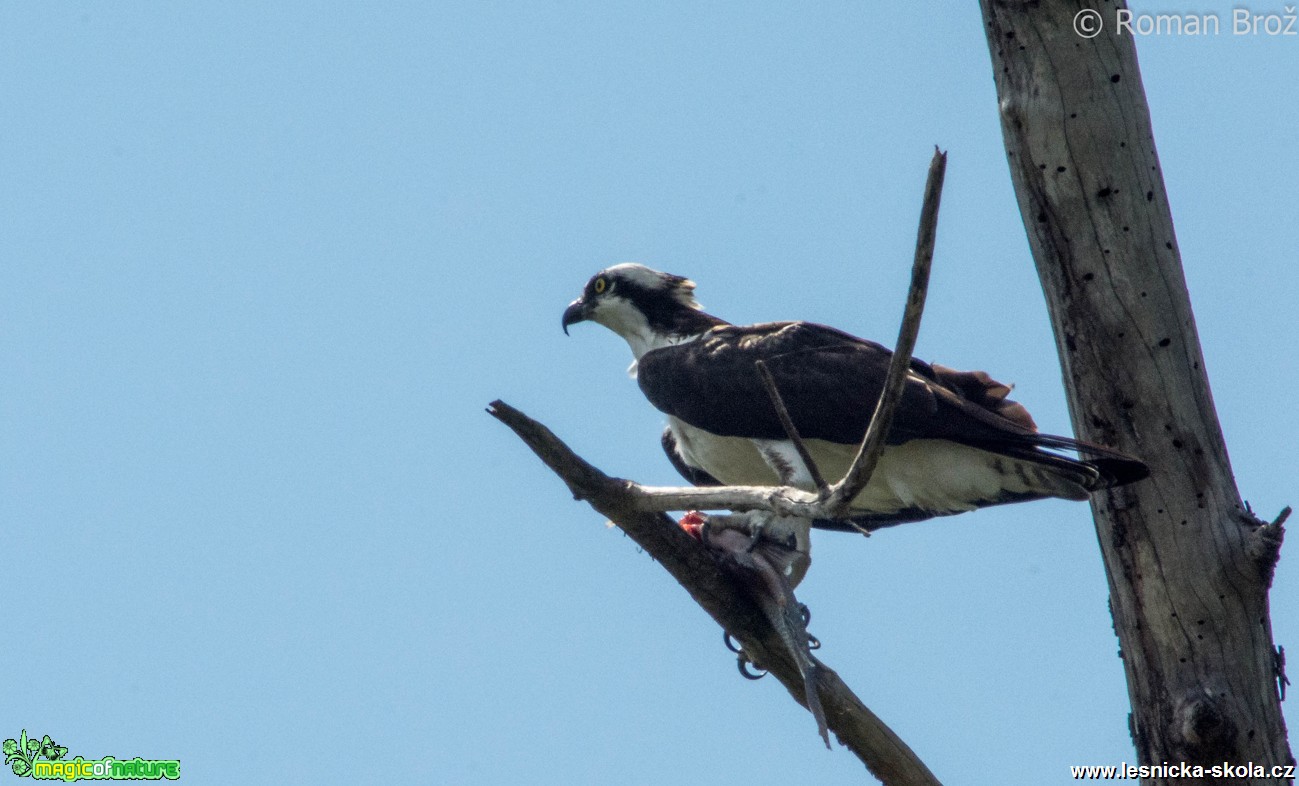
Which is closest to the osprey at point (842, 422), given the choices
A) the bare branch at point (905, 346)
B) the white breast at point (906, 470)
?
the white breast at point (906, 470)

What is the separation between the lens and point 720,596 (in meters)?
6.39

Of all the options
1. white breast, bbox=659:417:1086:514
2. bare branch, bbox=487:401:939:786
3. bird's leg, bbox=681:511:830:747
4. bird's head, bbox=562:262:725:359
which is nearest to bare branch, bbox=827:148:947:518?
bird's leg, bbox=681:511:830:747

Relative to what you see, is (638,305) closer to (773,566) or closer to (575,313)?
(575,313)

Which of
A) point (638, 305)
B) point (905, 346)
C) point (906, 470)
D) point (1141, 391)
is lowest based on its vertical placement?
point (905, 346)

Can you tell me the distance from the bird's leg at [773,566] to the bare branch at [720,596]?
9cm

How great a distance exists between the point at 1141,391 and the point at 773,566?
1.88m

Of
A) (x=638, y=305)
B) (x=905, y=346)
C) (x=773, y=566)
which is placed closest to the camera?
(x=905, y=346)

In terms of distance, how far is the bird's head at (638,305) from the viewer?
30.1 feet

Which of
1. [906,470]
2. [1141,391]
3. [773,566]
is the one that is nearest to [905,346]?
[1141,391]

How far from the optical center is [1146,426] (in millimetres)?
6152

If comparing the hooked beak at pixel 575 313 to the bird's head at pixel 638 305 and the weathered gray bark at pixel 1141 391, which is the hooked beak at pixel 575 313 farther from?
the weathered gray bark at pixel 1141 391

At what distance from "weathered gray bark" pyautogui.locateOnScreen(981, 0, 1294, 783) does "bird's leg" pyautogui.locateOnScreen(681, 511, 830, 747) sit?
1476 millimetres

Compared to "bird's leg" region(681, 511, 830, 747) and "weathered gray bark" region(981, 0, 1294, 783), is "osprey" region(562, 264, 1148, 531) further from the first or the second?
"weathered gray bark" region(981, 0, 1294, 783)

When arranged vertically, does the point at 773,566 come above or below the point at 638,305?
below
